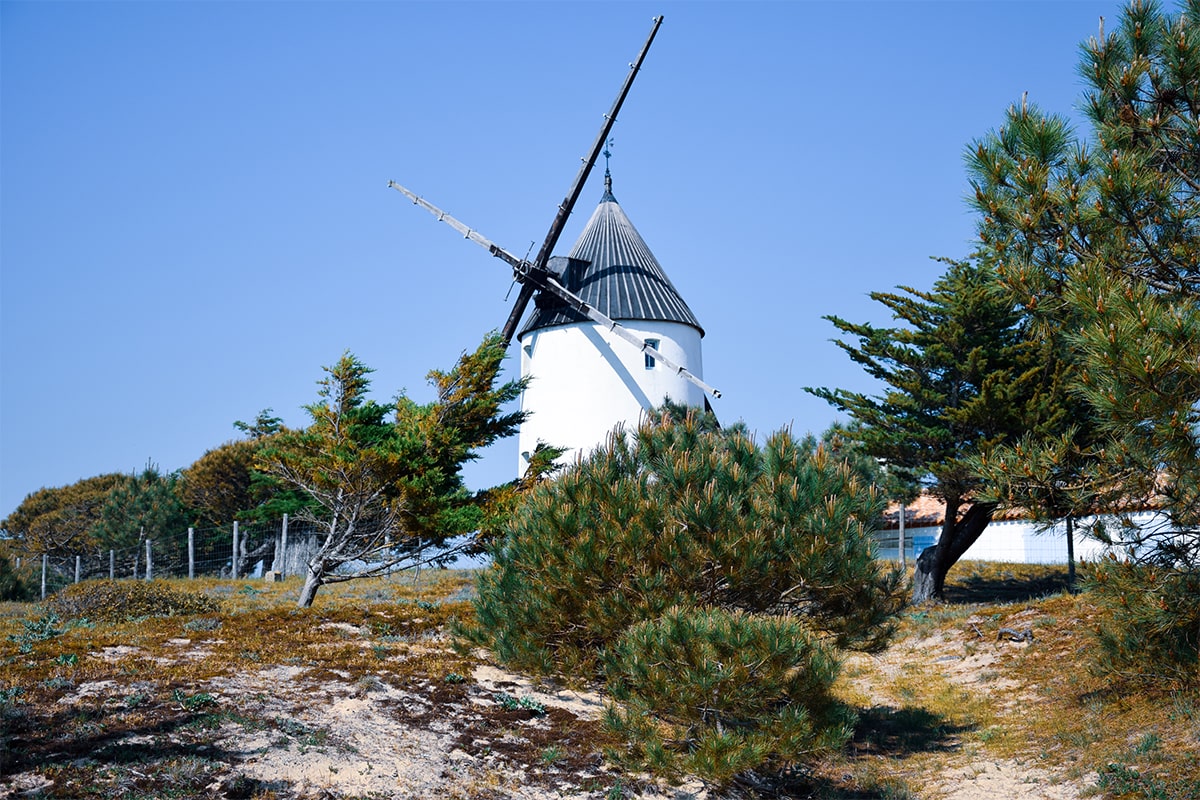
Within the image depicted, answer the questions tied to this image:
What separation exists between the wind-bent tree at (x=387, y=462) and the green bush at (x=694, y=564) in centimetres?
551

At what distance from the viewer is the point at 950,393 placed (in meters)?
21.7

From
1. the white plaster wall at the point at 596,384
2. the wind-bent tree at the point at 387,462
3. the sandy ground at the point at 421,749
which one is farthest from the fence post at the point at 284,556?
the sandy ground at the point at 421,749

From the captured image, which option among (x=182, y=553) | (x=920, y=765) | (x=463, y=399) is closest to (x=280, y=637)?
(x=463, y=399)

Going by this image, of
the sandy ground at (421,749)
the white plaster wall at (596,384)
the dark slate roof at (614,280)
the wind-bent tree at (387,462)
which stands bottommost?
the sandy ground at (421,749)

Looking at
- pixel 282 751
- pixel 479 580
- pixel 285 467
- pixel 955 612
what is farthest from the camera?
pixel 955 612

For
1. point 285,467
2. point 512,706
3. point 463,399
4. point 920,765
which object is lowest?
point 920,765

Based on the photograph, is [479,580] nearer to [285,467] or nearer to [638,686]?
[638,686]

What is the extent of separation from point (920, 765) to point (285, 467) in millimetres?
11379

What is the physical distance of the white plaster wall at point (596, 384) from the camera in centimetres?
3039

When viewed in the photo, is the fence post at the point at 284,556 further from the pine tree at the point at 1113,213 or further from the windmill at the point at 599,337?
the pine tree at the point at 1113,213

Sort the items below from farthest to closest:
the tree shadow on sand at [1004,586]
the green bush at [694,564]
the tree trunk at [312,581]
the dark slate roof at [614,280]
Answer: the dark slate roof at [614,280] < the tree shadow on sand at [1004,586] < the tree trunk at [312,581] < the green bush at [694,564]

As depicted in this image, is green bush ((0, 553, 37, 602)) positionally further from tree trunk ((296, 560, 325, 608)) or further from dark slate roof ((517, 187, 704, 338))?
dark slate roof ((517, 187, 704, 338))

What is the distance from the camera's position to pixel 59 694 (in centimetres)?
990

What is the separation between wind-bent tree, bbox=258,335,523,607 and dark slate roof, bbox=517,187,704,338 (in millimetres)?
13062
